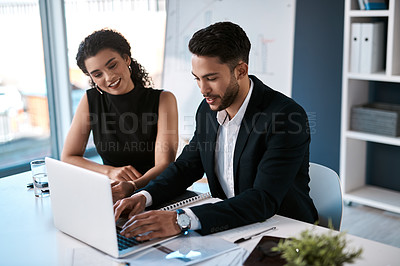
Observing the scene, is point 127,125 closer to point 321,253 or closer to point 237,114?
point 237,114

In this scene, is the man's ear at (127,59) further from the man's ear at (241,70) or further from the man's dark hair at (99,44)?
the man's ear at (241,70)

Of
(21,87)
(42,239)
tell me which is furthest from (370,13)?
(21,87)

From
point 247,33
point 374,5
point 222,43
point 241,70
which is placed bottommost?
point 241,70

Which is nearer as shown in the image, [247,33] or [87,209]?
[87,209]

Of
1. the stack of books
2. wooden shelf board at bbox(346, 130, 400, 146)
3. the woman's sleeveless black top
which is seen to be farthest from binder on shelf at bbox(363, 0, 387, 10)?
the woman's sleeveless black top

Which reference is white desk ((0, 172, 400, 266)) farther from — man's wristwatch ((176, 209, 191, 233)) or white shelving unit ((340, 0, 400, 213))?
white shelving unit ((340, 0, 400, 213))

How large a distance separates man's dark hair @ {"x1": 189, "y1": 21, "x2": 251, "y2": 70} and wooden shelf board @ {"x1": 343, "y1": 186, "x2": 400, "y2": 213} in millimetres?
2051

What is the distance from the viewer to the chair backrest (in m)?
1.76

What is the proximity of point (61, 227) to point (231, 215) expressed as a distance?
554 mm

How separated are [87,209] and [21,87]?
3068mm

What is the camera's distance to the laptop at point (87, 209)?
1.29 metres

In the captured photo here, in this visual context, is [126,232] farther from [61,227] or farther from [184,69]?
[184,69]

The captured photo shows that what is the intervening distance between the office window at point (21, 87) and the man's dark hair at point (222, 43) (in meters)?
2.76

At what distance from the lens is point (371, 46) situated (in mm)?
3189
